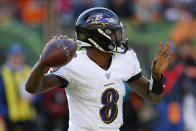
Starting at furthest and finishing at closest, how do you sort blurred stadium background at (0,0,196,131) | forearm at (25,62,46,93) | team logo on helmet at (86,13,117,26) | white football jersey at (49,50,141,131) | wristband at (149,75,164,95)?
blurred stadium background at (0,0,196,131) → wristband at (149,75,164,95) → team logo on helmet at (86,13,117,26) → white football jersey at (49,50,141,131) → forearm at (25,62,46,93)

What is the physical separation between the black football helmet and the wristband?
374 millimetres

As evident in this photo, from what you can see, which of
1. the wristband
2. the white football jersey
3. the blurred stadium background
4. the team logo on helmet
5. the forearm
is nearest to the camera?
the forearm

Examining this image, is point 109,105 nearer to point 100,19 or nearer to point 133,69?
point 133,69

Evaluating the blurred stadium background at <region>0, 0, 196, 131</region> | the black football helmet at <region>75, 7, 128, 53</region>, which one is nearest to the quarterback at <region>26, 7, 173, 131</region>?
the black football helmet at <region>75, 7, 128, 53</region>

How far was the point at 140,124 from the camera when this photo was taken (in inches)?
320

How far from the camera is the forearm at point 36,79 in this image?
384 centimetres

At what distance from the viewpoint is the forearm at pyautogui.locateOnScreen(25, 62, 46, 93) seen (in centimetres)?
384

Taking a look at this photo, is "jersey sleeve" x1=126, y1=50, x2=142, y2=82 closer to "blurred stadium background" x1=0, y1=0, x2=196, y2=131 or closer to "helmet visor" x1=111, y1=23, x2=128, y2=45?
"helmet visor" x1=111, y1=23, x2=128, y2=45

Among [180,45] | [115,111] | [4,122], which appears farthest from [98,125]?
[180,45]

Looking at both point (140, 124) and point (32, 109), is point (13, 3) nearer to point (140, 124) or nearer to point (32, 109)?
point (32, 109)

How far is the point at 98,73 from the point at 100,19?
43cm

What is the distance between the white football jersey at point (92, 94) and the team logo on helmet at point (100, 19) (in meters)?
0.27

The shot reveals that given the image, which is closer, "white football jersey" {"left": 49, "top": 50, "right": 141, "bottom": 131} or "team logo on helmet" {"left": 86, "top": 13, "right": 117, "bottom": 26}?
"white football jersey" {"left": 49, "top": 50, "right": 141, "bottom": 131}

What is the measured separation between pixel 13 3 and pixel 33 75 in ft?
21.5
